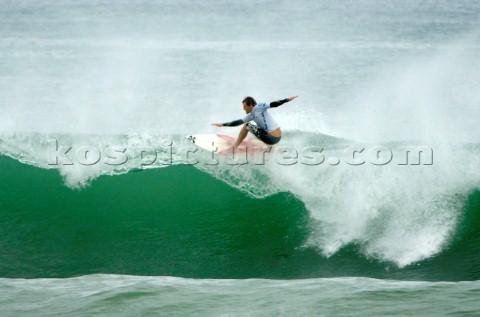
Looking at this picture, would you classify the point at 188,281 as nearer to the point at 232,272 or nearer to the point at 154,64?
the point at 232,272

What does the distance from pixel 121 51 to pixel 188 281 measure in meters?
11.2

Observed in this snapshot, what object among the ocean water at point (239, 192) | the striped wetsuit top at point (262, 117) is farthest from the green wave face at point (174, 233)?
the striped wetsuit top at point (262, 117)

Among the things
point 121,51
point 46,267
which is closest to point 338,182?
point 46,267

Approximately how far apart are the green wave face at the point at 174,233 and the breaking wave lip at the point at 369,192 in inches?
4.5

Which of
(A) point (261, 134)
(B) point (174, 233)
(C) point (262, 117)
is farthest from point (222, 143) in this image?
(B) point (174, 233)

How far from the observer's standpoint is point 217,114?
13.5 m

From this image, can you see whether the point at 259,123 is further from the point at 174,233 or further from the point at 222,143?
the point at 174,233

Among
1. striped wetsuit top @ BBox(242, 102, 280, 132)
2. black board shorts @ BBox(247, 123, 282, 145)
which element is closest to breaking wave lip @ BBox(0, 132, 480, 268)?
black board shorts @ BBox(247, 123, 282, 145)

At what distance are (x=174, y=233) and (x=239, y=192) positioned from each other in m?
1.08

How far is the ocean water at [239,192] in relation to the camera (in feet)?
23.5

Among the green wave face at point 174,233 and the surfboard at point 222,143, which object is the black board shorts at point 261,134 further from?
the green wave face at point 174,233

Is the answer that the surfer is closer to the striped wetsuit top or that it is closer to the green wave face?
the striped wetsuit top

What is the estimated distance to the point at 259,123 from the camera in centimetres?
884

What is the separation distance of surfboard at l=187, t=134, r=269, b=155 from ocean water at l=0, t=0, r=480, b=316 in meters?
0.11
